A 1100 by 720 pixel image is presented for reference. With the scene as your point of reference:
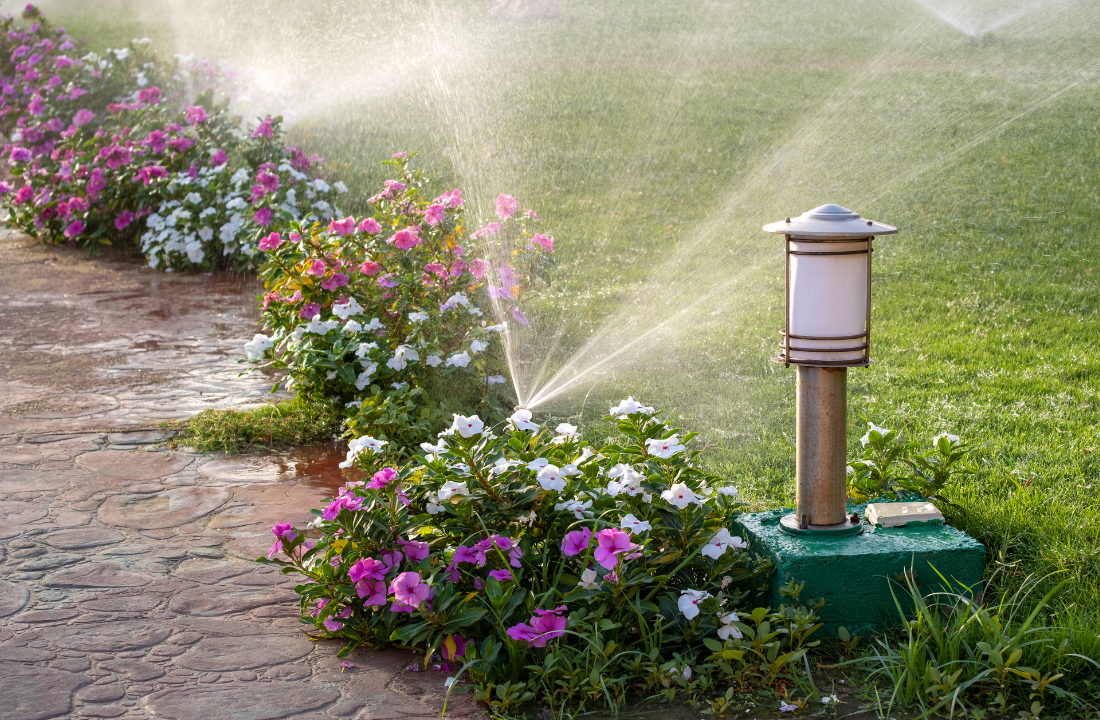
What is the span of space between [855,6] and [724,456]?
13.1 meters

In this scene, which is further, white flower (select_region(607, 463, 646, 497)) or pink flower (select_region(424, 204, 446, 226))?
pink flower (select_region(424, 204, 446, 226))

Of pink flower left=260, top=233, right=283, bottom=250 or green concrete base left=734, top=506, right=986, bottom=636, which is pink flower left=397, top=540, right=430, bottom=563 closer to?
green concrete base left=734, top=506, right=986, bottom=636

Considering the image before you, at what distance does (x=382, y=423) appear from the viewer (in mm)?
3680

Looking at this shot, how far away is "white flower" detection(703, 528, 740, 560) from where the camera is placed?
2.48 meters

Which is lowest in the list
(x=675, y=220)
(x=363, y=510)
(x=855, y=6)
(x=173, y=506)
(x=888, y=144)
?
(x=173, y=506)

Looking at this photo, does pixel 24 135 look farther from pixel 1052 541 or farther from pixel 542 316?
pixel 1052 541

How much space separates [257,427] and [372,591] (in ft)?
5.69

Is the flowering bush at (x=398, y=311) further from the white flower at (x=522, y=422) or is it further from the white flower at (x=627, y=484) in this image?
→ the white flower at (x=627, y=484)

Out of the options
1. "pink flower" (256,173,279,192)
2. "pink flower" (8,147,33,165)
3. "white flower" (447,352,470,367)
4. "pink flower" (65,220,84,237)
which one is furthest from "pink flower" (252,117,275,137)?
"white flower" (447,352,470,367)

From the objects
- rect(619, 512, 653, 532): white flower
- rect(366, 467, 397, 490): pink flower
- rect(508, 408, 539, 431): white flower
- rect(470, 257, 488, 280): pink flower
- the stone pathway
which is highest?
rect(470, 257, 488, 280): pink flower

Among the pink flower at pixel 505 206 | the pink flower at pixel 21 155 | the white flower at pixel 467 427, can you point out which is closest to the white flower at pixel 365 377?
the pink flower at pixel 505 206

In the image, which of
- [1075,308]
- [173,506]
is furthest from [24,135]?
[1075,308]

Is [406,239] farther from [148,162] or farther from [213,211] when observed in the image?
[148,162]

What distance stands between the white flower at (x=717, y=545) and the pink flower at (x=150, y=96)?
7.00m
